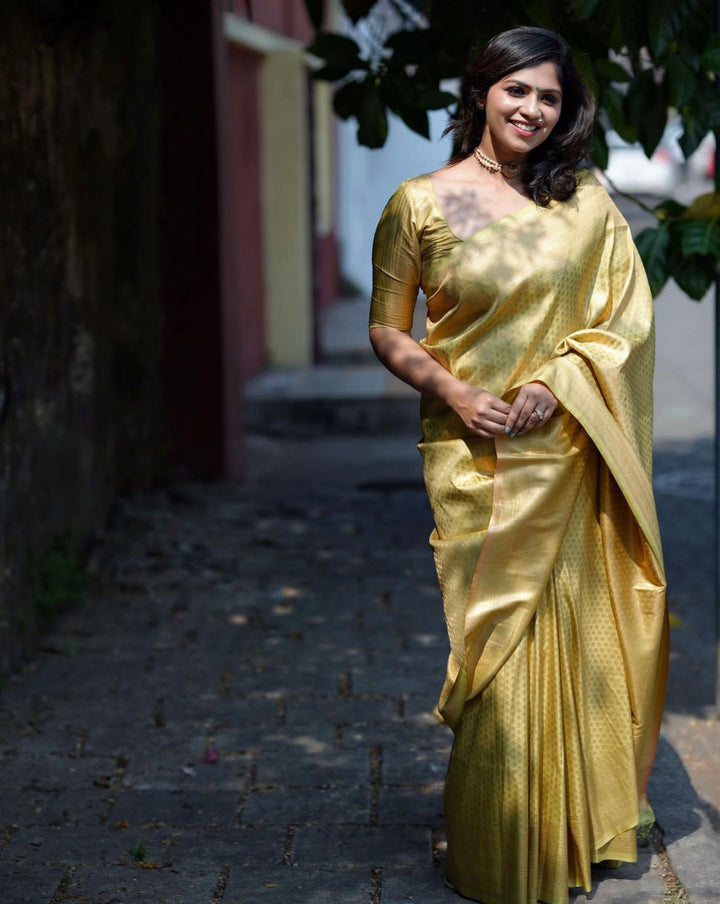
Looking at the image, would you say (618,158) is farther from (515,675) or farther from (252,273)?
(515,675)

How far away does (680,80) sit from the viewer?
4227mm

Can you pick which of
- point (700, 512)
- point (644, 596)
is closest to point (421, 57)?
point (644, 596)

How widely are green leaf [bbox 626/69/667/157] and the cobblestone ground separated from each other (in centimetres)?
185

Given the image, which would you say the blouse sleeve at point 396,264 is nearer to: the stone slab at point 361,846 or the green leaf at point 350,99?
the stone slab at point 361,846

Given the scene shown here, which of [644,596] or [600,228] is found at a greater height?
[600,228]

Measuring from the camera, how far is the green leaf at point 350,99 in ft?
15.5

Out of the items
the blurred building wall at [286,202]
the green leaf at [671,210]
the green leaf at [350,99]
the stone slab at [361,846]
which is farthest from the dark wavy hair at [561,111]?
the blurred building wall at [286,202]

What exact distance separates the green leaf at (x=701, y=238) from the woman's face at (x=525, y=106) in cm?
122

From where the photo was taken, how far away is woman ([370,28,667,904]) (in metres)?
3.11

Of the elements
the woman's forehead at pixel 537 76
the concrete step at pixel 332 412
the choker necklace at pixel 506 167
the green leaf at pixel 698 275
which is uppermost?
the woman's forehead at pixel 537 76

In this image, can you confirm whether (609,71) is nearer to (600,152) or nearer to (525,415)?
(600,152)

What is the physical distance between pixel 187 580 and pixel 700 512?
278 cm

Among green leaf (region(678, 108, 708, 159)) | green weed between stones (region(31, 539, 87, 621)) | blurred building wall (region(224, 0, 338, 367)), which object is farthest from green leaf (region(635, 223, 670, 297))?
blurred building wall (region(224, 0, 338, 367))

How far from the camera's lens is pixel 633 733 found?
3.28 meters
